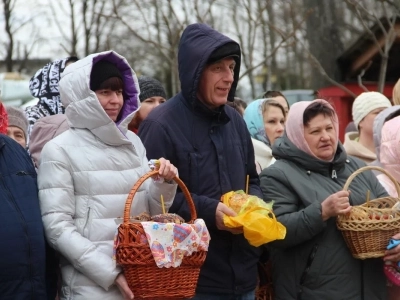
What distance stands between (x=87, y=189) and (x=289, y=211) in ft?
4.92

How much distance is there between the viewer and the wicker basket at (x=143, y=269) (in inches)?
164

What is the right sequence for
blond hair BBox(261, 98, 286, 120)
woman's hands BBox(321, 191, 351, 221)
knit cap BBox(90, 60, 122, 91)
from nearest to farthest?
1. knit cap BBox(90, 60, 122, 91)
2. woman's hands BBox(321, 191, 351, 221)
3. blond hair BBox(261, 98, 286, 120)

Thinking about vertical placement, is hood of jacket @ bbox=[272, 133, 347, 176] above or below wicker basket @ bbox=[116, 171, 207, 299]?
above

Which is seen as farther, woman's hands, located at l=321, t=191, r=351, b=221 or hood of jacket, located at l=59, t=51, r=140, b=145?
woman's hands, located at l=321, t=191, r=351, b=221

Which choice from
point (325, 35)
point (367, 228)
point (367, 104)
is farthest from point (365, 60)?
point (367, 228)

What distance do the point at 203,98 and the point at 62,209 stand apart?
1251mm

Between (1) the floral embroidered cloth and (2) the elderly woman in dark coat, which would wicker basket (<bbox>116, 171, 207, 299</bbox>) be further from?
(2) the elderly woman in dark coat

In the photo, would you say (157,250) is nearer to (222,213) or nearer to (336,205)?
(222,213)

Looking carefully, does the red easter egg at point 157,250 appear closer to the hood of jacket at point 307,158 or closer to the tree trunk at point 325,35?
the hood of jacket at point 307,158

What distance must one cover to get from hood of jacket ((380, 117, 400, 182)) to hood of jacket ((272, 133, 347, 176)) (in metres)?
0.88

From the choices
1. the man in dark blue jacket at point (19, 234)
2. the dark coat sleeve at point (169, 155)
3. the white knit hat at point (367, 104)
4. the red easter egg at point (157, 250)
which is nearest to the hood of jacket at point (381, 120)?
the white knit hat at point (367, 104)

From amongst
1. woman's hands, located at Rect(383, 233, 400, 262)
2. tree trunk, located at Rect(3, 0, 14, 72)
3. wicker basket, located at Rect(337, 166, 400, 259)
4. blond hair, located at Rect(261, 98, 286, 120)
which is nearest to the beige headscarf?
wicker basket, located at Rect(337, 166, 400, 259)

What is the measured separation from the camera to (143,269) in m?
4.20

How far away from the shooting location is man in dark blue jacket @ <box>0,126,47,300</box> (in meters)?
4.10
